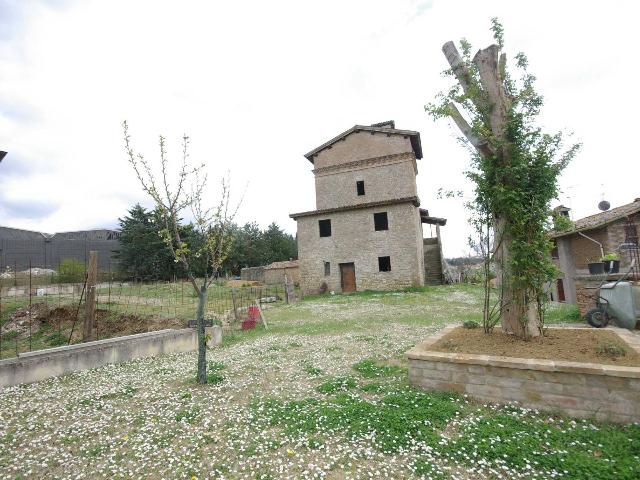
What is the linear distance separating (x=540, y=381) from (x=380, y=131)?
2209cm

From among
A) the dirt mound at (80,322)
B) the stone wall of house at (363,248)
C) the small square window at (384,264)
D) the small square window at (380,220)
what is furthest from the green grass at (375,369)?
the small square window at (380,220)

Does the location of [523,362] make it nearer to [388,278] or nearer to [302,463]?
[302,463]

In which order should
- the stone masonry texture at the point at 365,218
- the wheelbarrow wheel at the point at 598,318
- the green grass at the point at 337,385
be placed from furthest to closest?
the stone masonry texture at the point at 365,218 → the wheelbarrow wheel at the point at 598,318 → the green grass at the point at 337,385

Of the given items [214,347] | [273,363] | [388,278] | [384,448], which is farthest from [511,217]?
[388,278]

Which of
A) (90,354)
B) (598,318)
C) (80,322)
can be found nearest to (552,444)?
(598,318)

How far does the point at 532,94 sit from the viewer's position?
5379 mm

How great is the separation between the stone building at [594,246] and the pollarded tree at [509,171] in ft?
17.6

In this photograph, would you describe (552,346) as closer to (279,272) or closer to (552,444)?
(552,444)

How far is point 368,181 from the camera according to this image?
934 inches

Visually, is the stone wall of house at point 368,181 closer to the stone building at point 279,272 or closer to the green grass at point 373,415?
the stone building at point 279,272

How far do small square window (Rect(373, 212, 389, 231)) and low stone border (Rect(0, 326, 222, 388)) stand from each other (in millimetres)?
14820

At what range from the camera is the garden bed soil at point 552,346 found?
13.3 ft

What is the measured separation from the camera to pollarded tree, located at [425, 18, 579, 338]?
5145mm

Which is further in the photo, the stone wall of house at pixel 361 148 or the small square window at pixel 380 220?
the stone wall of house at pixel 361 148
